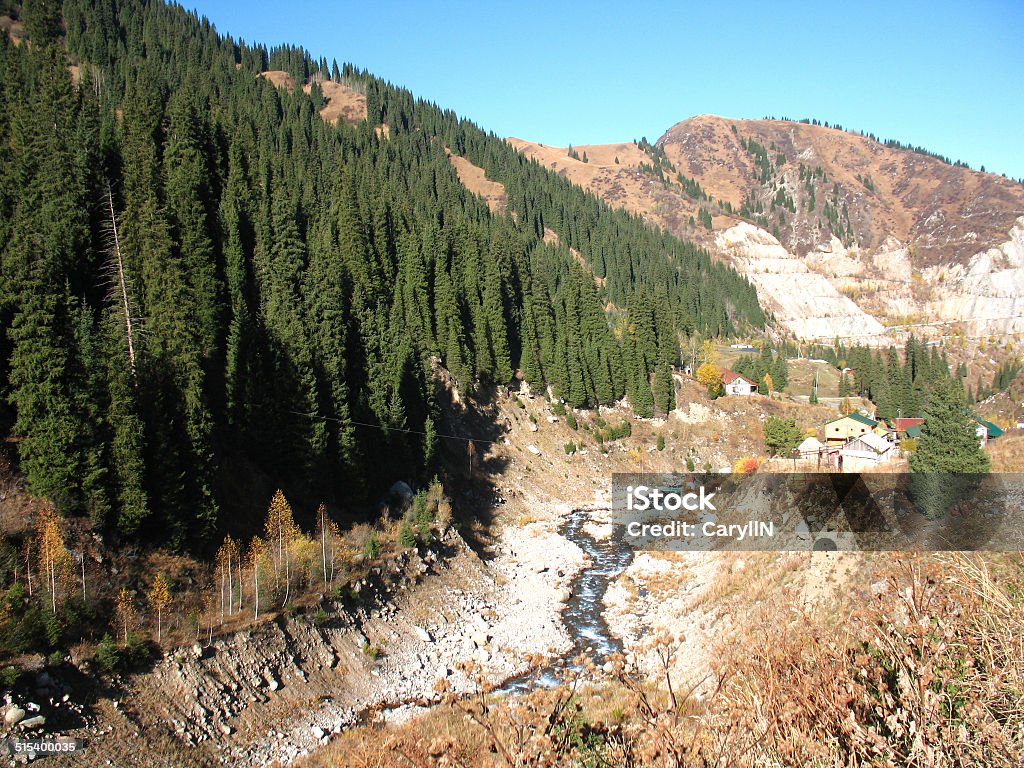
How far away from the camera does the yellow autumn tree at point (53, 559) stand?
75.2 ft

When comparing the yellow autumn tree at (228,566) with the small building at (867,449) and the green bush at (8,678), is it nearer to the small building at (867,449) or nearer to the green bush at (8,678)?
the green bush at (8,678)

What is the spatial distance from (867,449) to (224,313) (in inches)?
2311

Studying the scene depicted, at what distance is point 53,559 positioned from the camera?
23156 mm

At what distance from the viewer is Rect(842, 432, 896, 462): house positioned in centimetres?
6247

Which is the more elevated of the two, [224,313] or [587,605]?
[224,313]

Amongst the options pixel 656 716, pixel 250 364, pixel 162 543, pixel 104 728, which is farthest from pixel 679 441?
pixel 656 716

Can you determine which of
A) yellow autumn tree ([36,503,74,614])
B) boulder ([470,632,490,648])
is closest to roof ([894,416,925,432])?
boulder ([470,632,490,648])

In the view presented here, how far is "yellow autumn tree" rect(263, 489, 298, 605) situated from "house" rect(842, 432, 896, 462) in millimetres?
50504

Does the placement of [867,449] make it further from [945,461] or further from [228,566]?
[228,566]

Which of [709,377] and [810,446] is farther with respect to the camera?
[709,377]

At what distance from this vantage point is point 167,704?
21812mm

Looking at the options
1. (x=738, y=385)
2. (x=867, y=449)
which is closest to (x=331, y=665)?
(x=867, y=449)

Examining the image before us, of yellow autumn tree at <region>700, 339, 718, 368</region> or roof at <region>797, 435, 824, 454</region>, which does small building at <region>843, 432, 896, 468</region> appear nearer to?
roof at <region>797, 435, 824, 454</region>

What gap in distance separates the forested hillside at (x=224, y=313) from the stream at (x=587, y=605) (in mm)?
13493
